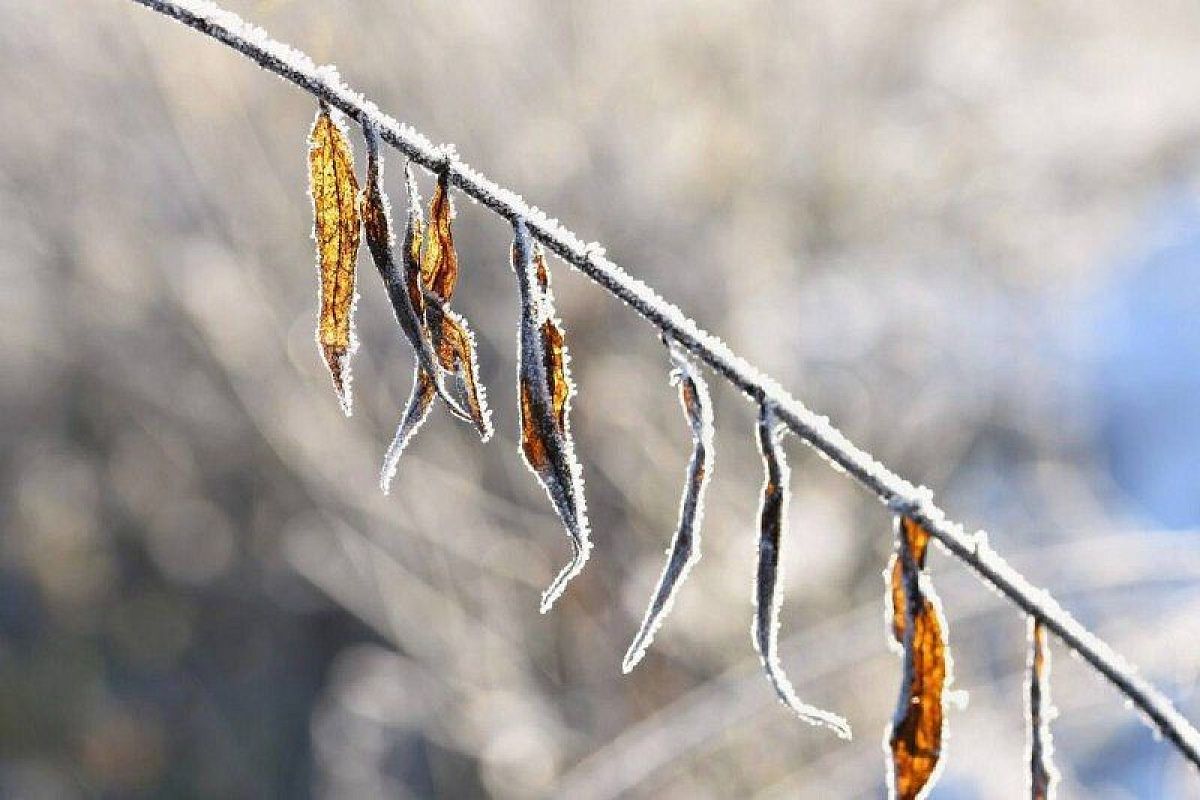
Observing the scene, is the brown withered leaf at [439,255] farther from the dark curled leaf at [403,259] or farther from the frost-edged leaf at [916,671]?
the frost-edged leaf at [916,671]

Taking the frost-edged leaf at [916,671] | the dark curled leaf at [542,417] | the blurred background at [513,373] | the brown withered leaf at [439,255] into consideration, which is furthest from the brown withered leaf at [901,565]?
the blurred background at [513,373]

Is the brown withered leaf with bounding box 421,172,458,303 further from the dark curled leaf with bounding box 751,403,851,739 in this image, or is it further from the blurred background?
the blurred background

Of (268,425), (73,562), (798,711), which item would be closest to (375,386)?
(268,425)

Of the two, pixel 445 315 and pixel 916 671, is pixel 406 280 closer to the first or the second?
pixel 445 315

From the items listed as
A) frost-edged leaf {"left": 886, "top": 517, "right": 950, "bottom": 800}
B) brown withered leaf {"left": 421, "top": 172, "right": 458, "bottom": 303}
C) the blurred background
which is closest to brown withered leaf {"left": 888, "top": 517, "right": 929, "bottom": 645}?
frost-edged leaf {"left": 886, "top": 517, "right": 950, "bottom": 800}

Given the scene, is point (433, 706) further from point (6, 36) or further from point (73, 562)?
point (6, 36)

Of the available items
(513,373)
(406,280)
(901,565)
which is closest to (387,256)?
(406,280)
